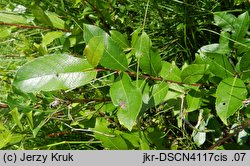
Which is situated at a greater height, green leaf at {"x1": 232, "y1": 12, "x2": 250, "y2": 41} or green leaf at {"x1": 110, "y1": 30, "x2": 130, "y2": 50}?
green leaf at {"x1": 232, "y1": 12, "x2": 250, "y2": 41}

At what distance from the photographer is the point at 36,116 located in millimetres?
1025

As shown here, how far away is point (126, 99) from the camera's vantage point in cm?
78

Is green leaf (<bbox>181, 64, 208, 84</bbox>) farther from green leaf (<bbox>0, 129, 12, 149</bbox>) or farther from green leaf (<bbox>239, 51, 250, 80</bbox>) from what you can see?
green leaf (<bbox>0, 129, 12, 149</bbox>)

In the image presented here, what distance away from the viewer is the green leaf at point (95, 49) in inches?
29.5

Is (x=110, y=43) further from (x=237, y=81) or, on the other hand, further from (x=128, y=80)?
(x=237, y=81)

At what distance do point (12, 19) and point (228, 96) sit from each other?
0.65 metres

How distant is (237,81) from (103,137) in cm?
A: 38

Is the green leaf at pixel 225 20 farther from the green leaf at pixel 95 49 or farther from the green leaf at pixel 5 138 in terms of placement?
the green leaf at pixel 5 138

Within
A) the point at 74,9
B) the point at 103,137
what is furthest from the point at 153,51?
the point at 74,9

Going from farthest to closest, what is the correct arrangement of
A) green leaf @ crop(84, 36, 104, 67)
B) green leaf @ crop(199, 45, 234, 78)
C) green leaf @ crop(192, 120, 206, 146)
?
green leaf @ crop(192, 120, 206, 146), green leaf @ crop(199, 45, 234, 78), green leaf @ crop(84, 36, 104, 67)

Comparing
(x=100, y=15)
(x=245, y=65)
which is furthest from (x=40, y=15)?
(x=245, y=65)

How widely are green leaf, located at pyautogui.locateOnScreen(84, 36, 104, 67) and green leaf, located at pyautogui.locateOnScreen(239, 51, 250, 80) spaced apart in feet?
1.04

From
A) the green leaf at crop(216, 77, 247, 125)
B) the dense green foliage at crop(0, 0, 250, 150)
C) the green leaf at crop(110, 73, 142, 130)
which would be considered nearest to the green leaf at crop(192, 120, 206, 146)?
the dense green foliage at crop(0, 0, 250, 150)

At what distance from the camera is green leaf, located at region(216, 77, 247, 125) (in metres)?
0.83
